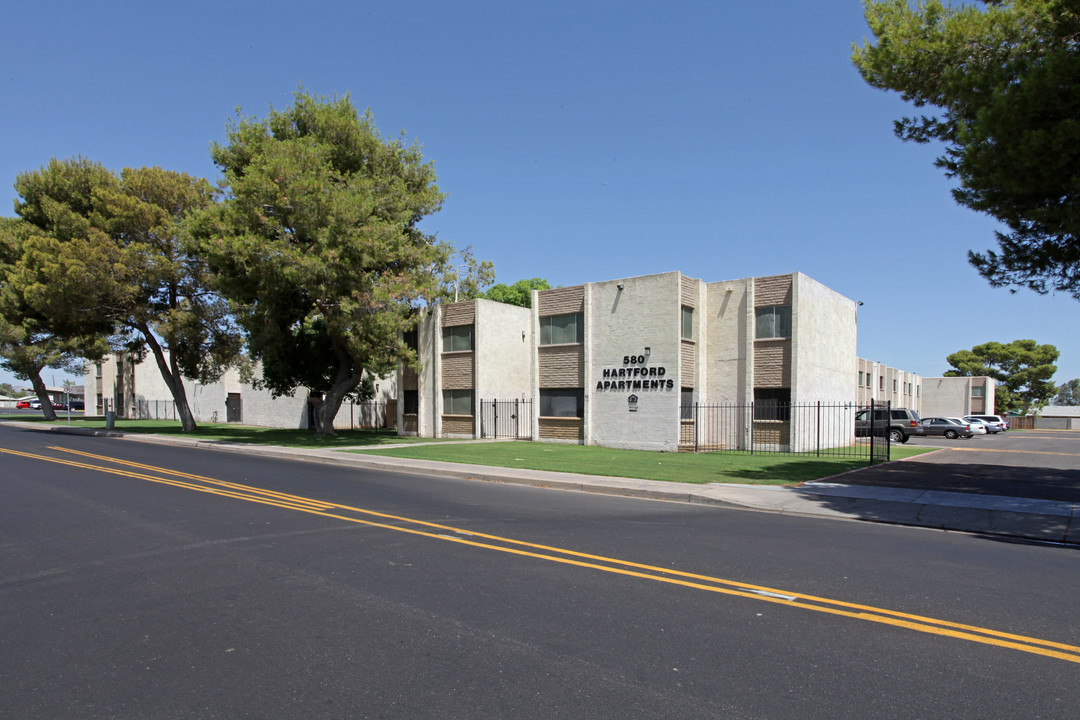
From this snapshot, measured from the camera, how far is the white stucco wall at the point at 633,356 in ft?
85.5

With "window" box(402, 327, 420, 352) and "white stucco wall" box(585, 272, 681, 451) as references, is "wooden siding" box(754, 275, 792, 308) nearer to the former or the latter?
"white stucco wall" box(585, 272, 681, 451)

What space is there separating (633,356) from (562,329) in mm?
3965

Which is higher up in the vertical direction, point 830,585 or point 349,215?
point 349,215

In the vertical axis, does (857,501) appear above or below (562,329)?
below

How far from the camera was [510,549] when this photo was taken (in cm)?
795

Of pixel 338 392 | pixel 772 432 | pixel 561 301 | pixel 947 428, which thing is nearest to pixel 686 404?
pixel 772 432

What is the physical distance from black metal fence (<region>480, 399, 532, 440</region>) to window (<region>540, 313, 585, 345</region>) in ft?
11.5

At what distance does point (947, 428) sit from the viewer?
4072cm

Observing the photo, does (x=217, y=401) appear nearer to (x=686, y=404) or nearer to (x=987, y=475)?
(x=686, y=404)

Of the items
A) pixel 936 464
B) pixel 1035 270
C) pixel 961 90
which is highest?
pixel 961 90

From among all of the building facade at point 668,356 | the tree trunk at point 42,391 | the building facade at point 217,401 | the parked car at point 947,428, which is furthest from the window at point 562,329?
the tree trunk at point 42,391

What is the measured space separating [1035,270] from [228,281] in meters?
26.9

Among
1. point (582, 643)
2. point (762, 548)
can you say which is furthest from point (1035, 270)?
point (582, 643)

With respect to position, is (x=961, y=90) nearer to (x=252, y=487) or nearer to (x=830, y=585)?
(x=830, y=585)
